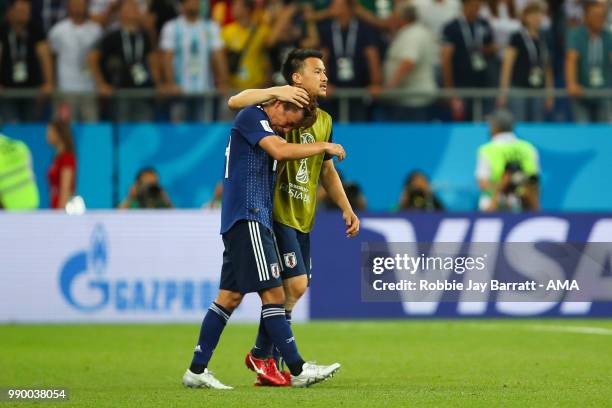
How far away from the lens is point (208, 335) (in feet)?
31.7

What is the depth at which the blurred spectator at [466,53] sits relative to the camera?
1900 centimetres

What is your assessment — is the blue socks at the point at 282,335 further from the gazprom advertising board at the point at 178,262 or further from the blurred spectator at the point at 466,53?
the blurred spectator at the point at 466,53

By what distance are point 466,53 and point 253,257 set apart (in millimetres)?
10322

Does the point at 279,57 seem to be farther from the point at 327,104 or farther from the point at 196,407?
the point at 196,407

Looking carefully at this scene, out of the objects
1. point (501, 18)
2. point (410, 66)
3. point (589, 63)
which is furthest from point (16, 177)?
point (589, 63)

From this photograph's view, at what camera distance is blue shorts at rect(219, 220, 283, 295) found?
944cm

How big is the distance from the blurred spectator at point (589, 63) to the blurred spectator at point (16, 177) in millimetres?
7348

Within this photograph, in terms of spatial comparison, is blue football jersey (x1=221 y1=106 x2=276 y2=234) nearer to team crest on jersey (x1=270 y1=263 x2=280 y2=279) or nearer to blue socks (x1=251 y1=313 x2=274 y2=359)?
team crest on jersey (x1=270 y1=263 x2=280 y2=279)

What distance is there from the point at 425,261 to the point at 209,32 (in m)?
9.13

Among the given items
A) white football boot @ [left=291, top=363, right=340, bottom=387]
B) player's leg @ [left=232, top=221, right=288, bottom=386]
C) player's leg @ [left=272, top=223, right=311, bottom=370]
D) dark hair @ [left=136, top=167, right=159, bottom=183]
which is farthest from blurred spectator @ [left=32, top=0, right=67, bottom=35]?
white football boot @ [left=291, top=363, right=340, bottom=387]

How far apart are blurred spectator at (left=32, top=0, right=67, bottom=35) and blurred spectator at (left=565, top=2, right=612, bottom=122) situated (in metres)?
7.03

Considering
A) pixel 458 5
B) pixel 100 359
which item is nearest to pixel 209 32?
pixel 458 5

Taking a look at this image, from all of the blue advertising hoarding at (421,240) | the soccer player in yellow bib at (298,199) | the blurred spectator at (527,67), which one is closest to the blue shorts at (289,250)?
the soccer player in yellow bib at (298,199)

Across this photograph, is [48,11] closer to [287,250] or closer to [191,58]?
[191,58]
